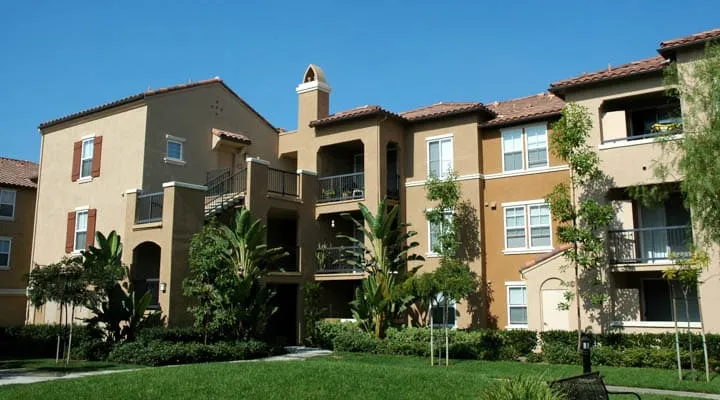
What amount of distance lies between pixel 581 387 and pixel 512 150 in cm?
1669

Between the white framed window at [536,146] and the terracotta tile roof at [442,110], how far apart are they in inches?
84.4

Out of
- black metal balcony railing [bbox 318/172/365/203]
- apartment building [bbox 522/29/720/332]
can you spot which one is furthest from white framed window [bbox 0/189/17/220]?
apartment building [bbox 522/29/720/332]

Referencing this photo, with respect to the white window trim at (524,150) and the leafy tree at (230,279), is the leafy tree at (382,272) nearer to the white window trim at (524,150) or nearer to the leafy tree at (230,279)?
the leafy tree at (230,279)

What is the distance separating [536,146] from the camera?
25422 mm

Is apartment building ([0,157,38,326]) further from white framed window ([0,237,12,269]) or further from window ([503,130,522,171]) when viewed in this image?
window ([503,130,522,171])

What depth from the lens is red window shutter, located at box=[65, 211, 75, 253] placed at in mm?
28766

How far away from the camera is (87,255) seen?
23.8 m

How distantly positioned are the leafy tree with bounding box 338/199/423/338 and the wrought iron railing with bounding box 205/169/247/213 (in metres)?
5.05

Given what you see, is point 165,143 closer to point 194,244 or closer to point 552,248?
point 194,244

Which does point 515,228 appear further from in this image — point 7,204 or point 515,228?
point 7,204

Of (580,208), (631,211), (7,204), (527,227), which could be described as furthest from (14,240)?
(631,211)

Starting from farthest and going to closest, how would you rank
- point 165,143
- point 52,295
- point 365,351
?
Result: point 165,143 → point 365,351 → point 52,295

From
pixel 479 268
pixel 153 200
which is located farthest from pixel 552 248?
pixel 153 200

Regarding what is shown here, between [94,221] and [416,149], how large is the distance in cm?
1422
